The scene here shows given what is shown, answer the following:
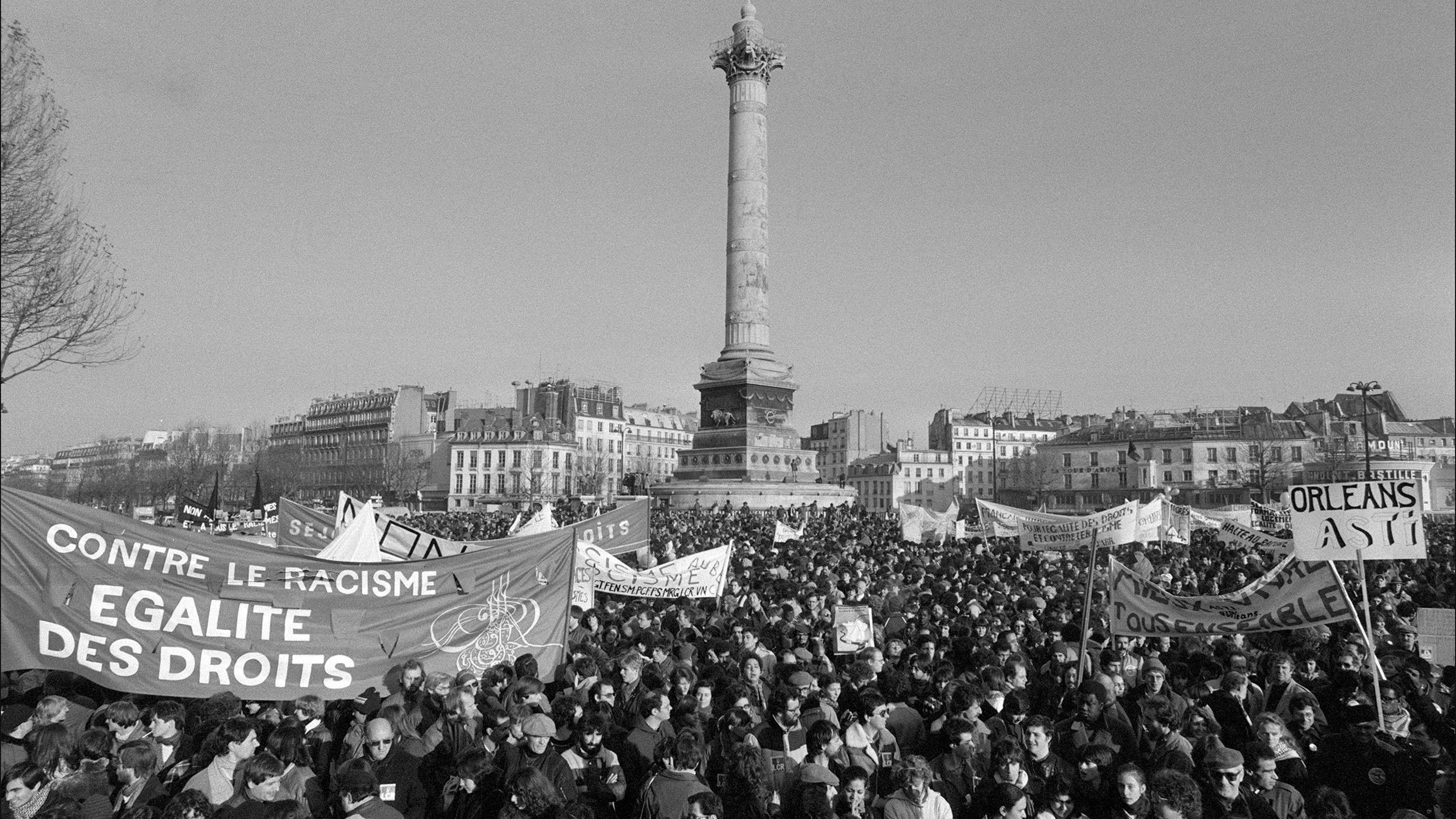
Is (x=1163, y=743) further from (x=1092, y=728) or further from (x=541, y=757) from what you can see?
(x=541, y=757)

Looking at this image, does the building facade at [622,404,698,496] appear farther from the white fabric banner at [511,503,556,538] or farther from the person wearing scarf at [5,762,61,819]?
the person wearing scarf at [5,762,61,819]

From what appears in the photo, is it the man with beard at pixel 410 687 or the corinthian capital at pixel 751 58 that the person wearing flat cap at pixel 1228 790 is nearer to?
the man with beard at pixel 410 687

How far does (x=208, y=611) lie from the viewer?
661 centimetres

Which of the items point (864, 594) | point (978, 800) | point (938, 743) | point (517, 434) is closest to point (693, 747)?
point (978, 800)

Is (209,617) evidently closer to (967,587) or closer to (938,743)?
(938,743)

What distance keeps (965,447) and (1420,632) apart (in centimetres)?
10279

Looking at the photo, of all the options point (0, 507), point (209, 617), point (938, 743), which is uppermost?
point (0, 507)

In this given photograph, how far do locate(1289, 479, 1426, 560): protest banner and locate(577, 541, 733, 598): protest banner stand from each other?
20.0 feet

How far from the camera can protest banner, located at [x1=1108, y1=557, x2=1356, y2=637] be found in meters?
8.33

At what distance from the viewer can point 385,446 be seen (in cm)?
11144

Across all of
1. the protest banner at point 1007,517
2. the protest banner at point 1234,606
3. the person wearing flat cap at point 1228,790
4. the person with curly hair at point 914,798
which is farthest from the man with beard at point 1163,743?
the protest banner at point 1007,517

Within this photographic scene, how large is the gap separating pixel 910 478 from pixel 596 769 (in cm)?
10350

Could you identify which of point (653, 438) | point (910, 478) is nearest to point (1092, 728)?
point (910, 478)

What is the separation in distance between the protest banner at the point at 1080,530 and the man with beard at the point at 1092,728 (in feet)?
35.0
